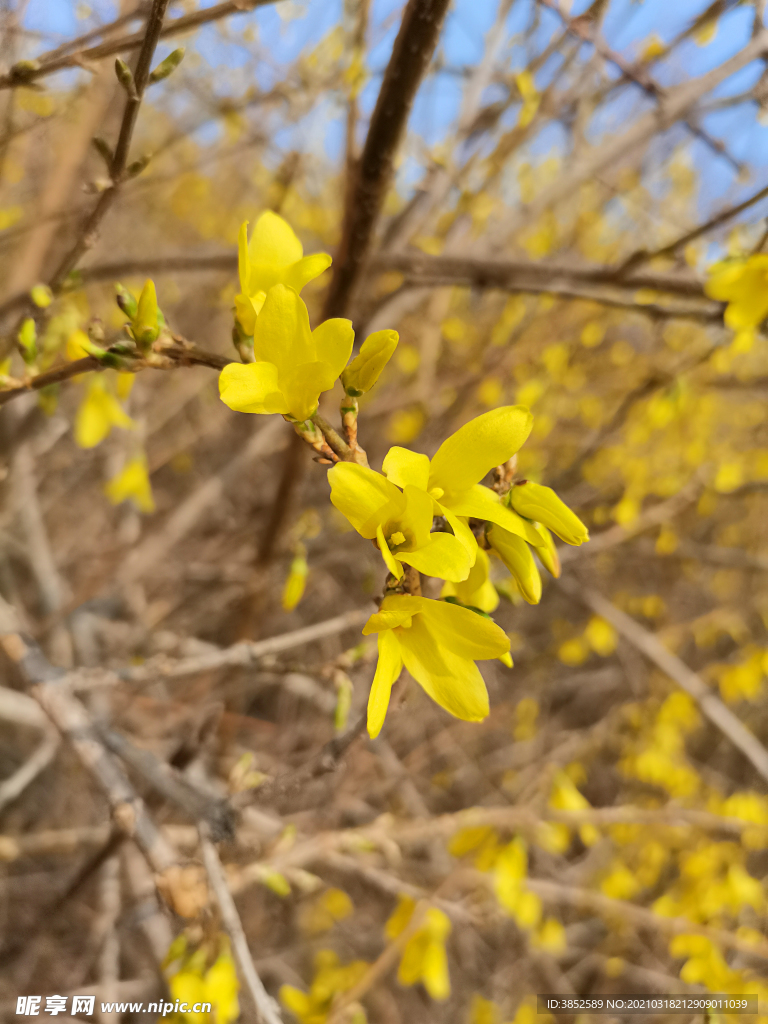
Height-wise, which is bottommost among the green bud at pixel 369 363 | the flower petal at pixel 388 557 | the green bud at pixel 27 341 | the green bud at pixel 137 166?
the flower petal at pixel 388 557

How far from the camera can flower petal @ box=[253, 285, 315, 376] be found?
0.51m

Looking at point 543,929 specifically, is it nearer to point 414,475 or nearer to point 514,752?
point 514,752

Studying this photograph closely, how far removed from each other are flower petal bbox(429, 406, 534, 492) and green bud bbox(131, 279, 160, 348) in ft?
0.99

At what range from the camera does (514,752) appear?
110 inches

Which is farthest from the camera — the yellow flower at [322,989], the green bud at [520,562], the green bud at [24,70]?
the yellow flower at [322,989]

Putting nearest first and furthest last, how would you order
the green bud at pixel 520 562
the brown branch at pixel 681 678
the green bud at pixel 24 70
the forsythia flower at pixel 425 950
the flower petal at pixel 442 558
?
the flower petal at pixel 442 558 < the green bud at pixel 520 562 < the green bud at pixel 24 70 < the forsythia flower at pixel 425 950 < the brown branch at pixel 681 678

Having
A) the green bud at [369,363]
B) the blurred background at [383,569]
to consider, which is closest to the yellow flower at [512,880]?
the blurred background at [383,569]

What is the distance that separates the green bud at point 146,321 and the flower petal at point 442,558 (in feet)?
1.06

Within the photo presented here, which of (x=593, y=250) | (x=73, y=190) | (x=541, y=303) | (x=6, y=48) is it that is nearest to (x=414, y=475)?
(x=6, y=48)

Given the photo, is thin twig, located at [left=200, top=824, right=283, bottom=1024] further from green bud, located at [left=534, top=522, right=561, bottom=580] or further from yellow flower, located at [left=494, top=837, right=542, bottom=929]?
yellow flower, located at [left=494, top=837, right=542, bottom=929]

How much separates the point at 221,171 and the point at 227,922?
4.43 m

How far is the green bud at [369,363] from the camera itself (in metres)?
0.56

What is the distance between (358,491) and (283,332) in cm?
16

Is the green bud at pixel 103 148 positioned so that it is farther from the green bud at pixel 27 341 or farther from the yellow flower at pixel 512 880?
the yellow flower at pixel 512 880
